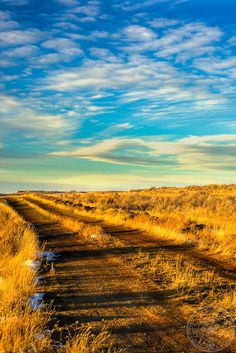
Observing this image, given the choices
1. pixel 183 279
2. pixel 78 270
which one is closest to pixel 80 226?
pixel 78 270

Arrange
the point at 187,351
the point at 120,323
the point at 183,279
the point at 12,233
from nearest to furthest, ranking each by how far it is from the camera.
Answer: the point at 187,351 → the point at 120,323 → the point at 183,279 → the point at 12,233

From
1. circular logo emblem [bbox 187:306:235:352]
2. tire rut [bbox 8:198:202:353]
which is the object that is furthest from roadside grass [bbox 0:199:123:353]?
circular logo emblem [bbox 187:306:235:352]

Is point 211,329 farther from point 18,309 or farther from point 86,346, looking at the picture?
point 18,309

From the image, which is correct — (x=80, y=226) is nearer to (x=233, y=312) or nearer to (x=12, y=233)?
(x=12, y=233)

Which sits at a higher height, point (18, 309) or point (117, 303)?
point (18, 309)

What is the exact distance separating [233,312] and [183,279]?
7.49 feet

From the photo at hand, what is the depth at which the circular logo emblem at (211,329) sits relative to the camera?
5.86 meters

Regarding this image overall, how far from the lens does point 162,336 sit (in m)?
6.16

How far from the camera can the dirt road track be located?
605 cm

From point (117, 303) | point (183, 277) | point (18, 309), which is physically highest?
point (183, 277)

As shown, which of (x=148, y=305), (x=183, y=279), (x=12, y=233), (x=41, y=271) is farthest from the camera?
(x=12, y=233)

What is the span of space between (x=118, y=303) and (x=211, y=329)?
2207 mm

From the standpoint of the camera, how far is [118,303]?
7.89 m

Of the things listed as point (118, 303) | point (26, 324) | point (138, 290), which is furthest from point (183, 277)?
point (26, 324)
